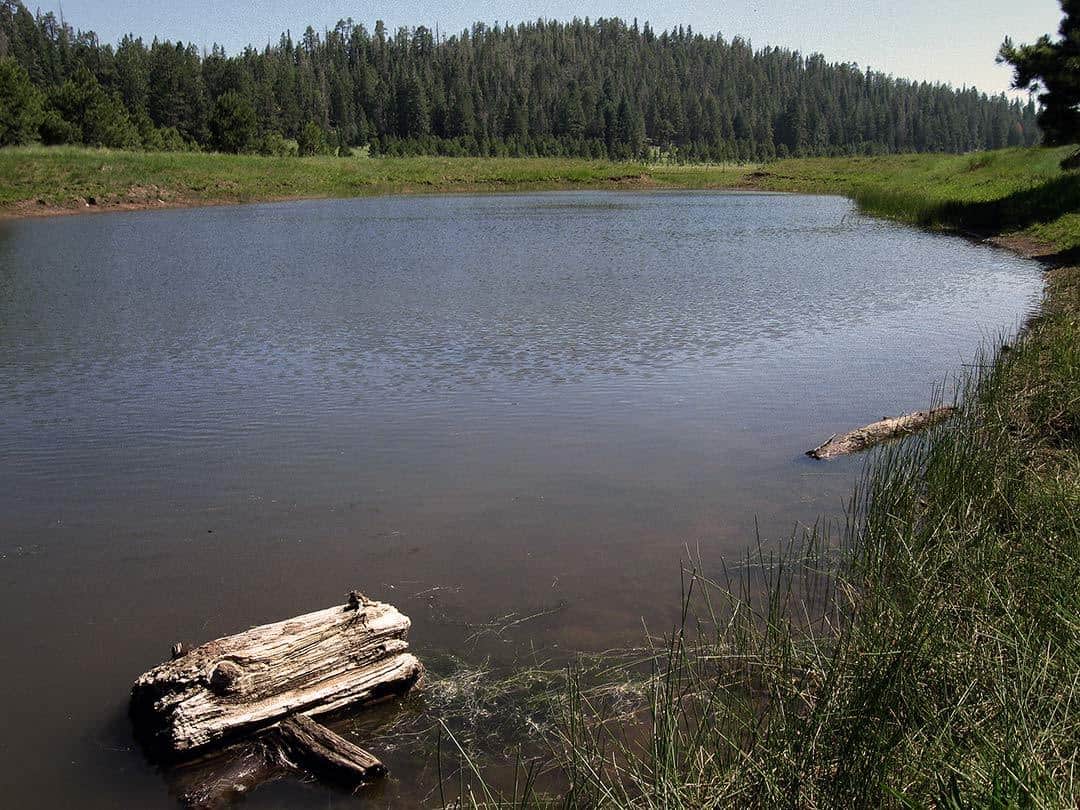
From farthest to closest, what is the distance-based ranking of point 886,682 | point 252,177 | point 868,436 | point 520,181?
point 520,181 < point 252,177 < point 868,436 < point 886,682

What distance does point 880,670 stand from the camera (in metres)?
3.54

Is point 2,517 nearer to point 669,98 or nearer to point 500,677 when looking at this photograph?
point 500,677

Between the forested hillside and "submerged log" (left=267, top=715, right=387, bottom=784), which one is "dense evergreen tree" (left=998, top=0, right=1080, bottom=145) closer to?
"submerged log" (left=267, top=715, right=387, bottom=784)

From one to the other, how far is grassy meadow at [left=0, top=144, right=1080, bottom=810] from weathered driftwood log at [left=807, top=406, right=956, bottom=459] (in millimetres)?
276

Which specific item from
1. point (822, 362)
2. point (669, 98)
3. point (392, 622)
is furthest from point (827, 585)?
point (669, 98)

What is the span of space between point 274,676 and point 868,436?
5.67 m

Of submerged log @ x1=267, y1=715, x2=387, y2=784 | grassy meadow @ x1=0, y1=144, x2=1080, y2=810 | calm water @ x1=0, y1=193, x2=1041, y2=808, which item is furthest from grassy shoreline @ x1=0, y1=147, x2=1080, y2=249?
submerged log @ x1=267, y1=715, x2=387, y2=784

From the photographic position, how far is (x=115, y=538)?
266 inches

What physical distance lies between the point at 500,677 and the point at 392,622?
613mm

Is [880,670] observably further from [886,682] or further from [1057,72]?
[1057,72]

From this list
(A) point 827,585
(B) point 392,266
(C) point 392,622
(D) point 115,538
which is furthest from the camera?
(B) point 392,266

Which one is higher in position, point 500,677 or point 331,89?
point 331,89

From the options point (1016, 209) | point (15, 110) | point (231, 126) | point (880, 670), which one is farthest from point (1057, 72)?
point (231, 126)

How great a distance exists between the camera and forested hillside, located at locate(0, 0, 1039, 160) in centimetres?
7425
